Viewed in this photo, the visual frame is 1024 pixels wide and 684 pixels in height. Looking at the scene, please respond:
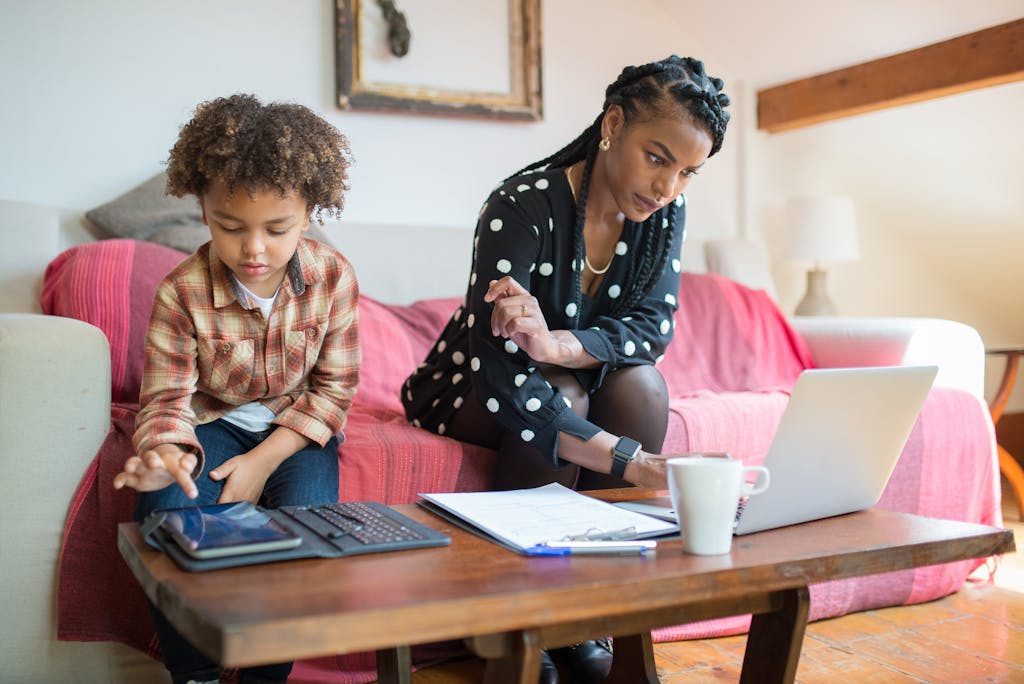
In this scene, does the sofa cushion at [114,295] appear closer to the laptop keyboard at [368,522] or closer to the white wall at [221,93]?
the white wall at [221,93]

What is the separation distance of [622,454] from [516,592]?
51 cm

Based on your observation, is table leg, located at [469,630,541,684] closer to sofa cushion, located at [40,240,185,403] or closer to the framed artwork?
sofa cushion, located at [40,240,185,403]

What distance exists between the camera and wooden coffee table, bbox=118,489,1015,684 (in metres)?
0.74


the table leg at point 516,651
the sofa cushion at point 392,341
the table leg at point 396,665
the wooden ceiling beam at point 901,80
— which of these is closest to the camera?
the table leg at point 516,651

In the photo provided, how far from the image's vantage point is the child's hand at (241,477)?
4.33 ft

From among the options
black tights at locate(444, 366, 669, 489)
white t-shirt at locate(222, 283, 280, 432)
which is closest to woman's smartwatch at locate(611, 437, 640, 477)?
black tights at locate(444, 366, 669, 489)

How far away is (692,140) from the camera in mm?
1467

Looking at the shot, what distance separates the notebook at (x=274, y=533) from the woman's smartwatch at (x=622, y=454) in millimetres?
333

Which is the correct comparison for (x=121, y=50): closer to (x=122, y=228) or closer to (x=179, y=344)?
(x=122, y=228)

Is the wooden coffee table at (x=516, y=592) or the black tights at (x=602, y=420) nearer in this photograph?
the wooden coffee table at (x=516, y=592)

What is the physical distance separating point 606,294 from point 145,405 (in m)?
0.74

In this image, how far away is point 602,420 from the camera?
1531mm

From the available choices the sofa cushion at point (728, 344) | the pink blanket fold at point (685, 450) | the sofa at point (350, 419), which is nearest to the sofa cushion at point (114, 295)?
the sofa at point (350, 419)

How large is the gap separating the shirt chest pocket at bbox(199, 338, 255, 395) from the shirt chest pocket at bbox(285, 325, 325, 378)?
2.0 inches
